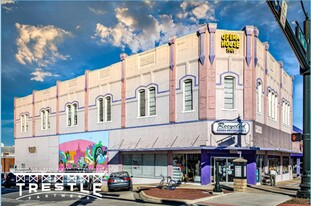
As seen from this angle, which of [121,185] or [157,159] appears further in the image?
[157,159]

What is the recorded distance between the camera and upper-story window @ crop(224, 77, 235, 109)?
24.5 m

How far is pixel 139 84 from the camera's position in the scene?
96.3 ft

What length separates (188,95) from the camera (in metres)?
25.7

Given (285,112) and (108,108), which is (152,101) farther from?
(285,112)

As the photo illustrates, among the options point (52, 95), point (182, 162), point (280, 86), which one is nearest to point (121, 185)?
point (182, 162)

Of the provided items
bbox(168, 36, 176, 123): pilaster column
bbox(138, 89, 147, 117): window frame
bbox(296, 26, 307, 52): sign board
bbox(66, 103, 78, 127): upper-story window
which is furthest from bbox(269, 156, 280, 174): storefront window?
bbox(66, 103, 78, 127): upper-story window

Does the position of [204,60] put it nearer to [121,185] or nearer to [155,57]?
[155,57]

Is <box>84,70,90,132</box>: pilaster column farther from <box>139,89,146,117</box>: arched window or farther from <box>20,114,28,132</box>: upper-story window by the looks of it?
<box>20,114,28,132</box>: upper-story window

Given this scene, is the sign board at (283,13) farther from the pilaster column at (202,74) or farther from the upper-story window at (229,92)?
the upper-story window at (229,92)

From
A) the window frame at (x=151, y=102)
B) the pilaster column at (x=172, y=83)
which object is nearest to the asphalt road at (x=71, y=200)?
the pilaster column at (x=172, y=83)

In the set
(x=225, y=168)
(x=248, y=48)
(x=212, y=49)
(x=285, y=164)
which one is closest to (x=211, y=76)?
(x=212, y=49)

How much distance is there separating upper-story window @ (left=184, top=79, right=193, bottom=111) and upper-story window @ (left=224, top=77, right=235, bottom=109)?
8.01 ft

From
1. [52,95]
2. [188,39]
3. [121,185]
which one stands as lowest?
[121,185]

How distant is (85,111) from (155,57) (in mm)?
10845
